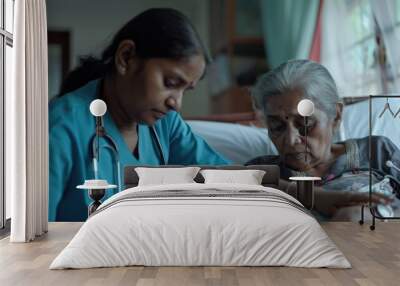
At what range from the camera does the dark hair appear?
295 inches

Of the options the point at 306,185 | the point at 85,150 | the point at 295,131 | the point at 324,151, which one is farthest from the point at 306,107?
the point at 85,150

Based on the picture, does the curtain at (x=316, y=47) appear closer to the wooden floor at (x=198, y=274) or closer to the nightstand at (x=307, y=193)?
the nightstand at (x=307, y=193)

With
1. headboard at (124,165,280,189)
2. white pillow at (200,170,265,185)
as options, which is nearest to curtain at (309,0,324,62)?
headboard at (124,165,280,189)

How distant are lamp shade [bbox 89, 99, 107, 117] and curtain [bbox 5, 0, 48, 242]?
2.40 ft

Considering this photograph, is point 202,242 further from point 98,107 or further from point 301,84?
point 301,84

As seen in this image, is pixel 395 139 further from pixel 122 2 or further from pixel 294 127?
pixel 122 2

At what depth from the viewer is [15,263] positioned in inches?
189

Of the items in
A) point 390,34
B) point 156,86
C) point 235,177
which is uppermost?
point 390,34

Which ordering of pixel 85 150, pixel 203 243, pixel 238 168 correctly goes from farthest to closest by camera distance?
pixel 85 150 → pixel 238 168 → pixel 203 243

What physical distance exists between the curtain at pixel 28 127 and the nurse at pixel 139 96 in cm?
96

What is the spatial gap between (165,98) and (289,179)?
176cm

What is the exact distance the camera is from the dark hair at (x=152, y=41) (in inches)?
295

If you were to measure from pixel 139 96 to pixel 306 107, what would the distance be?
77.5 inches

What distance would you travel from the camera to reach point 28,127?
5.98m
